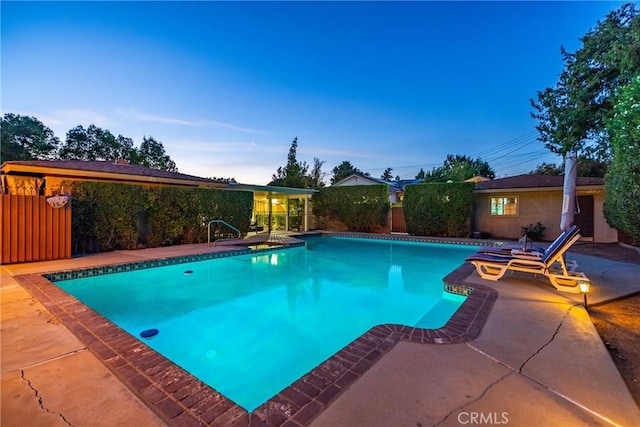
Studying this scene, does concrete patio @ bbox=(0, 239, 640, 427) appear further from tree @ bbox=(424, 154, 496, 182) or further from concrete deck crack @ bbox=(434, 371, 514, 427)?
tree @ bbox=(424, 154, 496, 182)

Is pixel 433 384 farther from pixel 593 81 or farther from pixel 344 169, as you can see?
pixel 344 169

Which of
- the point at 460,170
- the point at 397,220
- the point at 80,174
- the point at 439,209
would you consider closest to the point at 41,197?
the point at 80,174

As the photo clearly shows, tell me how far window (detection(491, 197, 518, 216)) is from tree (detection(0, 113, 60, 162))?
35.8 m

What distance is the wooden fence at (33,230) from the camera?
720cm

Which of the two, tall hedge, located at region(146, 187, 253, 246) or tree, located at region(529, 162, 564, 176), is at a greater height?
tree, located at region(529, 162, 564, 176)

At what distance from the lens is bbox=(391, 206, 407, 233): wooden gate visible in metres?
18.1

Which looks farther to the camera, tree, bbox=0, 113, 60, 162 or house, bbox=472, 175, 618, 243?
tree, bbox=0, 113, 60, 162

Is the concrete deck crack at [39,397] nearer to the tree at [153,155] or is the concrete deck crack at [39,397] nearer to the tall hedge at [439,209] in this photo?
the tall hedge at [439,209]

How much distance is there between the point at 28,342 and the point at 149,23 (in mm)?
10595

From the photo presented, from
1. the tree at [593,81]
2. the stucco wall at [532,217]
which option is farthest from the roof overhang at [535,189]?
the tree at [593,81]

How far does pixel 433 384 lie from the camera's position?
92.6 inches

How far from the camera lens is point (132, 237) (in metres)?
10.3

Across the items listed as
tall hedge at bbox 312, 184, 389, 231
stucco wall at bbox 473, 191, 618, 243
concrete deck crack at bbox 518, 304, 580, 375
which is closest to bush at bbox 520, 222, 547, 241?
stucco wall at bbox 473, 191, 618, 243

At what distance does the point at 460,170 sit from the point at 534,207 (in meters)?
23.5
